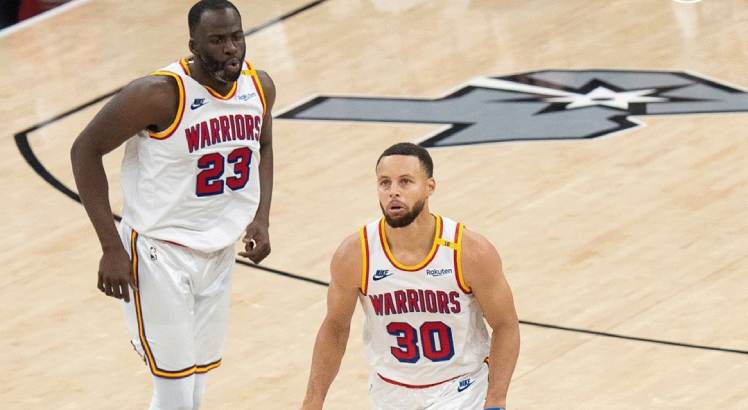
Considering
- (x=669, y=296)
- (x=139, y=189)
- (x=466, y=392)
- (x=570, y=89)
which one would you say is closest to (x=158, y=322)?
(x=139, y=189)

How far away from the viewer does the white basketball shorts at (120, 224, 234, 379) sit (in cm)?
669

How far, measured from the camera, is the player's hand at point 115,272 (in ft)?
21.2

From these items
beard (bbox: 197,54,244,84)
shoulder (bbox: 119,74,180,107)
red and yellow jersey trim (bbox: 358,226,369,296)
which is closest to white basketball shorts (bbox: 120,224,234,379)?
shoulder (bbox: 119,74,180,107)

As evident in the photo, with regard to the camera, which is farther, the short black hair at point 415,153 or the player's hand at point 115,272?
the player's hand at point 115,272

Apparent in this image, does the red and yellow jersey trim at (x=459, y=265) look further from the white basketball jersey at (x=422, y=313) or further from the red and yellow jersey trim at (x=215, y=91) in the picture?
the red and yellow jersey trim at (x=215, y=91)

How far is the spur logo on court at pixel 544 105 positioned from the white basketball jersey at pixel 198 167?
4.58 meters

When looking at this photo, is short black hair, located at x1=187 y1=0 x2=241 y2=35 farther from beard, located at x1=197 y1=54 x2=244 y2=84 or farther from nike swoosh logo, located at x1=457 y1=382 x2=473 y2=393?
nike swoosh logo, located at x1=457 y1=382 x2=473 y2=393

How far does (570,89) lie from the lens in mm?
12109

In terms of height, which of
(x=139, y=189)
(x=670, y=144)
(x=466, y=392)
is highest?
(x=139, y=189)

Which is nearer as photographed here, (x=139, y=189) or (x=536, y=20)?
(x=139, y=189)

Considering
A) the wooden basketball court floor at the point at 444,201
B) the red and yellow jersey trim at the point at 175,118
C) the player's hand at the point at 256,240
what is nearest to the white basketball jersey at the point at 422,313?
the player's hand at the point at 256,240

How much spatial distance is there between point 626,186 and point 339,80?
300 cm

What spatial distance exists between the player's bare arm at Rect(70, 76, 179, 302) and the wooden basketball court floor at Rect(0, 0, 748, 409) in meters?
1.69

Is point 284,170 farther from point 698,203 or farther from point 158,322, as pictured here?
point 158,322
